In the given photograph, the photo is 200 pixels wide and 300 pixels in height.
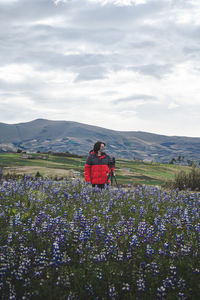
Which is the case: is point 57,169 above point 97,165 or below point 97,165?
below

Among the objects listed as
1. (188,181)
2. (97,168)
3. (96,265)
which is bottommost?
(96,265)

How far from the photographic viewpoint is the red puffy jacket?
1033 centimetres

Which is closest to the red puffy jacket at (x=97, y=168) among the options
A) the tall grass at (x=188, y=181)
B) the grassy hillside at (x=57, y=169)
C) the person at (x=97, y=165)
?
the person at (x=97, y=165)

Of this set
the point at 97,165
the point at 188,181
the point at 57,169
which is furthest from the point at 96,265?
the point at 57,169

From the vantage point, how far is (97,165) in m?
10.3

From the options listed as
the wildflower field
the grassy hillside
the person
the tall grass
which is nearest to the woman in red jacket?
the person

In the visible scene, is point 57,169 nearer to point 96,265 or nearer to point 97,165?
point 97,165

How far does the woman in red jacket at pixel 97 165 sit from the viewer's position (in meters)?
10.3

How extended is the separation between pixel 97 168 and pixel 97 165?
0.41 ft

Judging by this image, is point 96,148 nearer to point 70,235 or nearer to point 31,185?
point 31,185

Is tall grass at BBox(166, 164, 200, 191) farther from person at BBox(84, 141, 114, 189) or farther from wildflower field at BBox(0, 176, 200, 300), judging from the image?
wildflower field at BBox(0, 176, 200, 300)

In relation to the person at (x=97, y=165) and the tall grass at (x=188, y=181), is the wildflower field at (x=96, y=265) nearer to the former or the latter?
the person at (x=97, y=165)

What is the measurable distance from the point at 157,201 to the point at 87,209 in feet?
8.79

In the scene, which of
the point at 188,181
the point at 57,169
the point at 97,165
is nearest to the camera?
the point at 97,165
